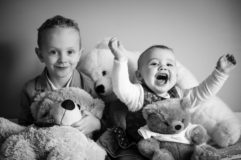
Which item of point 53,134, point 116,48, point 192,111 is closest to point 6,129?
point 53,134

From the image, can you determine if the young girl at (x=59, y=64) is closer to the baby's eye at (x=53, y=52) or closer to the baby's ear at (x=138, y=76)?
the baby's eye at (x=53, y=52)

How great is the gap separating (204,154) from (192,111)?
30 cm

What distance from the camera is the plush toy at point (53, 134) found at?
32.9 inches

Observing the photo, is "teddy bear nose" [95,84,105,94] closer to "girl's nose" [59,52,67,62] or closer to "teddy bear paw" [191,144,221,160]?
"girl's nose" [59,52,67,62]

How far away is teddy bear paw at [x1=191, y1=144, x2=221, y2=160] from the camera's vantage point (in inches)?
35.3

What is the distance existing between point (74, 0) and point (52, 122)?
2.04 feet

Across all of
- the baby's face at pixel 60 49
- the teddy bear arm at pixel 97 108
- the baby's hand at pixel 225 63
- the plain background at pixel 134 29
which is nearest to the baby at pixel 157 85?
the baby's hand at pixel 225 63

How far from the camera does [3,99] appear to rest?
1.39 m

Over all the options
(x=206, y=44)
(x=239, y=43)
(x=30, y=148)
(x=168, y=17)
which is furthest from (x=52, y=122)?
(x=239, y=43)

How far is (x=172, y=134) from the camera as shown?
3.18 feet

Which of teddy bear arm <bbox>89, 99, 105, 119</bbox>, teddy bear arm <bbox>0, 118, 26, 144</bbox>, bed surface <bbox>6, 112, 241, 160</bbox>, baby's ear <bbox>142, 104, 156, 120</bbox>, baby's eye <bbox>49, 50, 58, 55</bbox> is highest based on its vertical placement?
baby's eye <bbox>49, 50, 58, 55</bbox>

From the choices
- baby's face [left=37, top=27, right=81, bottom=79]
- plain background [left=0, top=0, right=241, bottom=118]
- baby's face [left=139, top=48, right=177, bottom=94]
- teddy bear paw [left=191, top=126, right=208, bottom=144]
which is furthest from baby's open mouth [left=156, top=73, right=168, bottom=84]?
plain background [left=0, top=0, right=241, bottom=118]

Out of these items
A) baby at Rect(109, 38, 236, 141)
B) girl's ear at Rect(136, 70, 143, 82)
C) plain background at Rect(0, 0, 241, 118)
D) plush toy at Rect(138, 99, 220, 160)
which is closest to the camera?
plush toy at Rect(138, 99, 220, 160)

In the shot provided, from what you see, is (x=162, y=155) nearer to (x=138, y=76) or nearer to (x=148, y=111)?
(x=148, y=111)
